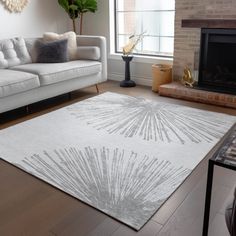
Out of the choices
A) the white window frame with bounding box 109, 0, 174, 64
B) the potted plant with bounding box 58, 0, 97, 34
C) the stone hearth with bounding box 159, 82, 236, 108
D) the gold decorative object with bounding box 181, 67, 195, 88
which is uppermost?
the potted plant with bounding box 58, 0, 97, 34

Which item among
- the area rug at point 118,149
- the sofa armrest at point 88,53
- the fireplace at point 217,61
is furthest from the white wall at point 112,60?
the area rug at point 118,149

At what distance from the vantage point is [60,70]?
346 centimetres

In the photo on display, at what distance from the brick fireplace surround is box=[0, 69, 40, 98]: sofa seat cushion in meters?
1.74

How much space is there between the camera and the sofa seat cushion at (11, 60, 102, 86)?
10.9 ft

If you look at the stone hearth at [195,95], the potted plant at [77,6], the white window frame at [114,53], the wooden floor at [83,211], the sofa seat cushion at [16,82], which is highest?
the potted plant at [77,6]

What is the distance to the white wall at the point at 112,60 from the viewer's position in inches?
180

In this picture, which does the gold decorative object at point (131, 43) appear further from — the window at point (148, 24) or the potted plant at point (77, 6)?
the potted plant at point (77, 6)

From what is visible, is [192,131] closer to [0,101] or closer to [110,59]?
[0,101]

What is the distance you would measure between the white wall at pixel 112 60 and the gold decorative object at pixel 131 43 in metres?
0.21

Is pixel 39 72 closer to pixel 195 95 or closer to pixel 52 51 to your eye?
pixel 52 51

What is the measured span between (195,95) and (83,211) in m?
2.48

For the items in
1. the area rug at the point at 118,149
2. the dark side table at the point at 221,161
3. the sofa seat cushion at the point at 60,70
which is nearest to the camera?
the dark side table at the point at 221,161

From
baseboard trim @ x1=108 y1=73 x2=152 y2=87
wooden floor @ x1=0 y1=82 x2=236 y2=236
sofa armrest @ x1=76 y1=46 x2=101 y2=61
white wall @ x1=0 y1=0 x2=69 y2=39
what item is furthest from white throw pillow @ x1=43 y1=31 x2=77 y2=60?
wooden floor @ x1=0 y1=82 x2=236 y2=236

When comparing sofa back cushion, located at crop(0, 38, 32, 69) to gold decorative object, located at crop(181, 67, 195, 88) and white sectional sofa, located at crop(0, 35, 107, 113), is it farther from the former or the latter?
gold decorative object, located at crop(181, 67, 195, 88)
